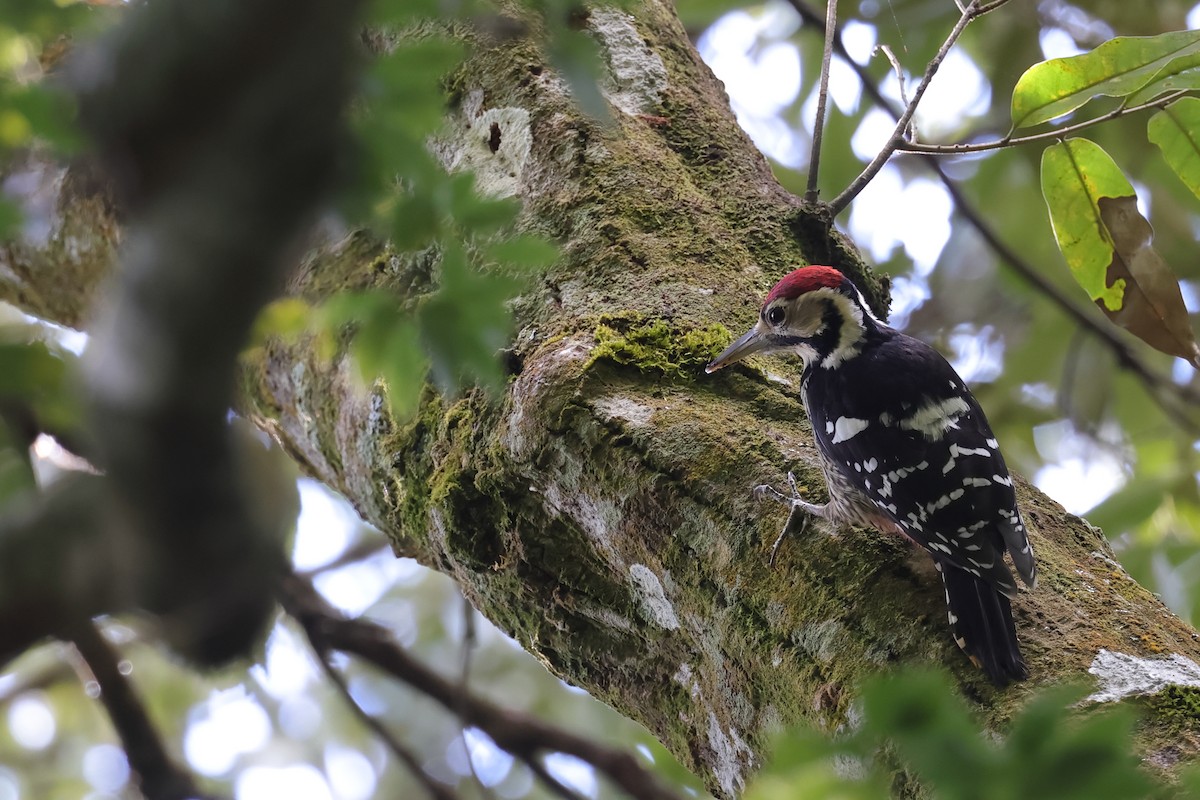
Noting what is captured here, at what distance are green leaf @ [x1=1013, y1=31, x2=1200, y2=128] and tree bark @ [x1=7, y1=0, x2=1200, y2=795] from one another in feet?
1.67

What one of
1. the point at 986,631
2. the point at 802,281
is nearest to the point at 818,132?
the point at 802,281

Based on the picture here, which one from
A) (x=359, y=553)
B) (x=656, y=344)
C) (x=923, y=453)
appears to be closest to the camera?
(x=656, y=344)

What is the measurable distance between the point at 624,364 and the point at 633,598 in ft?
1.41

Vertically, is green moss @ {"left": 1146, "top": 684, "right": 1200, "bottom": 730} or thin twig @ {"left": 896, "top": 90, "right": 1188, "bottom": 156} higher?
thin twig @ {"left": 896, "top": 90, "right": 1188, "bottom": 156}

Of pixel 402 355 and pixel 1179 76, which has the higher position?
pixel 1179 76

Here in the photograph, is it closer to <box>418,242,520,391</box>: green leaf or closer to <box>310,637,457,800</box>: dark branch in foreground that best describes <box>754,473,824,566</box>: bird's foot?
<box>418,242,520,391</box>: green leaf

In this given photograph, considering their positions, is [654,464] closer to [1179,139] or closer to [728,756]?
[728,756]

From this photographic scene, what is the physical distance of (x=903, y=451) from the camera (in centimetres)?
226

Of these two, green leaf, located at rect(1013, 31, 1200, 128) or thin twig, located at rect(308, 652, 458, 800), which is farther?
thin twig, located at rect(308, 652, 458, 800)

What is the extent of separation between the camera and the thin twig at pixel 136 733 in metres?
1.98

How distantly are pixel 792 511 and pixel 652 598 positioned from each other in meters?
0.32

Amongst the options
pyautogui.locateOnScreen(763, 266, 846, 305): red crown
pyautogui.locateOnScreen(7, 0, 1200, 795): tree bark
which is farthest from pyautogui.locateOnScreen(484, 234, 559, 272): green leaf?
pyautogui.locateOnScreen(763, 266, 846, 305): red crown

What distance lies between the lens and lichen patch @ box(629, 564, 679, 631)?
1.80 m

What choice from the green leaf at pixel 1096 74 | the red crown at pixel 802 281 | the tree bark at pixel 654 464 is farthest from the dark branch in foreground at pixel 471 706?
the green leaf at pixel 1096 74
